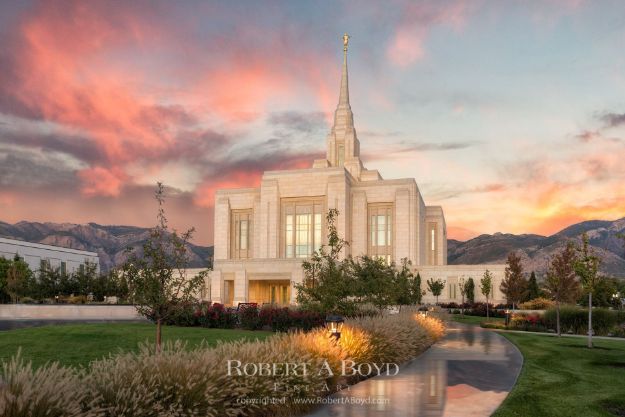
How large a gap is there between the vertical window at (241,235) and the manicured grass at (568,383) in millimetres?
69118

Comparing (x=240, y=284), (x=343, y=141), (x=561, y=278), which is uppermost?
(x=343, y=141)

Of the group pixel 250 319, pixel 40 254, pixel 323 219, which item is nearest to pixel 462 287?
pixel 323 219

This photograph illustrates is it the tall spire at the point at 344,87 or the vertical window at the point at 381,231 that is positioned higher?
the tall spire at the point at 344,87

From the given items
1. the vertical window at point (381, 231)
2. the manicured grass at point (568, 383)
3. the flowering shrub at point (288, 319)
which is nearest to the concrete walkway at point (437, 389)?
the manicured grass at point (568, 383)

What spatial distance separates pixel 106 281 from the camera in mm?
56562

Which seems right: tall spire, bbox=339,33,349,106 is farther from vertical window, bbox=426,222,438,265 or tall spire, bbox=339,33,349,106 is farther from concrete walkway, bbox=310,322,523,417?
concrete walkway, bbox=310,322,523,417

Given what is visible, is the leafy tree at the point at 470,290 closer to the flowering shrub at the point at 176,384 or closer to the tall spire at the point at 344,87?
the tall spire at the point at 344,87

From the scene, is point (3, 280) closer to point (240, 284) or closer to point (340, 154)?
point (240, 284)

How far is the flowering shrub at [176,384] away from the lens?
20.2 feet

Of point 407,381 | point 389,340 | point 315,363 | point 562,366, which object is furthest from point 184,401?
point 562,366

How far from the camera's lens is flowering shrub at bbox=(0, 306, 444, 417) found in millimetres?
6168

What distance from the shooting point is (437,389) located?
41.1 ft

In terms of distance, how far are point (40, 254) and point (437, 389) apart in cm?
9782

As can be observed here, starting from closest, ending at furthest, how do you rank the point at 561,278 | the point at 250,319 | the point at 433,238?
the point at 250,319
the point at 561,278
the point at 433,238
